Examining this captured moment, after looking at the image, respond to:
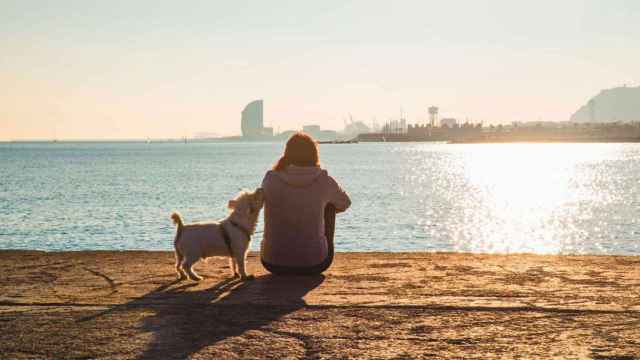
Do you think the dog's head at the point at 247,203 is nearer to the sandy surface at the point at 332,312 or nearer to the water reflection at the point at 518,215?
the sandy surface at the point at 332,312

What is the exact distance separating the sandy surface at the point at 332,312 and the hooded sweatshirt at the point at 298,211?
13.1 inches

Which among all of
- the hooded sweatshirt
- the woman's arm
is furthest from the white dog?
the woman's arm

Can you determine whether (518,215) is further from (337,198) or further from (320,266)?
(337,198)

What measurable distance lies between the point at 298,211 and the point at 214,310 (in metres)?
1.85

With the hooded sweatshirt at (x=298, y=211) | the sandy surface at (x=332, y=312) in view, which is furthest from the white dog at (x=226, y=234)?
the sandy surface at (x=332, y=312)

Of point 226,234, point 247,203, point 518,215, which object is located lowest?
point 518,215

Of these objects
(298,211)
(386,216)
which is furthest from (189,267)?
(386,216)

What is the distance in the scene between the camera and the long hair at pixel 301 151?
8.04 m

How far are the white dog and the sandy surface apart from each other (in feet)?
1.10

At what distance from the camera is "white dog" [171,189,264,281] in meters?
7.98

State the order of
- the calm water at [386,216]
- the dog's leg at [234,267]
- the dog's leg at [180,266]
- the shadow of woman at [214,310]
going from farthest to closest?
1. the calm water at [386,216]
2. the dog's leg at [234,267]
3. the dog's leg at [180,266]
4. the shadow of woman at [214,310]

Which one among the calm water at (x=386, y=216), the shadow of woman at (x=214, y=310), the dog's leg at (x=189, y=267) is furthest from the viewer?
the calm water at (x=386, y=216)

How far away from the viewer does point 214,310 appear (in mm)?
6598

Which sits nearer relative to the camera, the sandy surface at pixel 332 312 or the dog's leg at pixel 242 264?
the sandy surface at pixel 332 312
